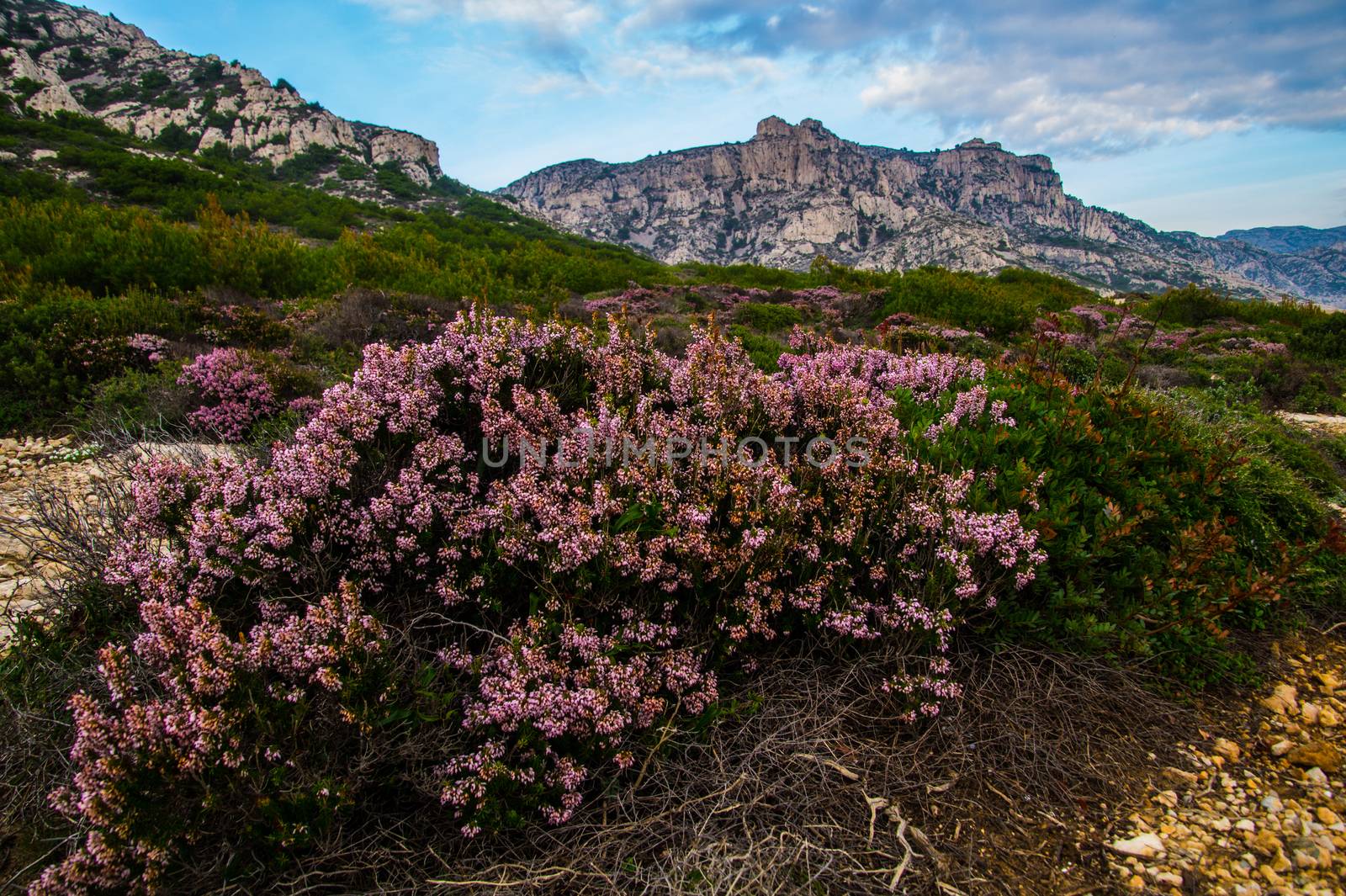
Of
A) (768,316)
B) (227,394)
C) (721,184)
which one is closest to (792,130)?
(721,184)

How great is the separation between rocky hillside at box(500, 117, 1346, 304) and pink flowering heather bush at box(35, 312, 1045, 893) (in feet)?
375

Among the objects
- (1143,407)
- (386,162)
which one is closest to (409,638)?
(1143,407)

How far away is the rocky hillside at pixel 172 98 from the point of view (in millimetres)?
53781

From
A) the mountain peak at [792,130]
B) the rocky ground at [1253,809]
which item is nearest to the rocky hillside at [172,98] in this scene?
the rocky ground at [1253,809]

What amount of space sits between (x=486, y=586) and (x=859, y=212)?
153368 millimetres

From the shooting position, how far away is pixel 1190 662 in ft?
9.72

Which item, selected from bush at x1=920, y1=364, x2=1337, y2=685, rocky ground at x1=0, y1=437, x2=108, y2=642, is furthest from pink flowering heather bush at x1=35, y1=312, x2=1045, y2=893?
rocky ground at x1=0, y1=437, x2=108, y2=642

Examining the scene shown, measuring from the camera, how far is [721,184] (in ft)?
549

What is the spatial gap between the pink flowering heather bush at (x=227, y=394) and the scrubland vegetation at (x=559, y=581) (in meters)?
0.79

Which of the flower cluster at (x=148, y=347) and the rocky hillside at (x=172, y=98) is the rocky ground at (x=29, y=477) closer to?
the flower cluster at (x=148, y=347)

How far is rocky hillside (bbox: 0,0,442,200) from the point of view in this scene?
5378 cm

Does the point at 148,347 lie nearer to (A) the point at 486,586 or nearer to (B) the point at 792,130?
(A) the point at 486,586

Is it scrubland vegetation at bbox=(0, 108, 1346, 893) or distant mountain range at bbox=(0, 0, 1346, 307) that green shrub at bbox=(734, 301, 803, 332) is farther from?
distant mountain range at bbox=(0, 0, 1346, 307)

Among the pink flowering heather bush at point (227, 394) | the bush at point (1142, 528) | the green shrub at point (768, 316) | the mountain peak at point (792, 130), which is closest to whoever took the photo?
A: the bush at point (1142, 528)
